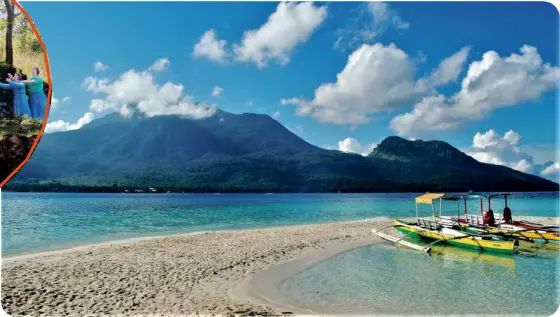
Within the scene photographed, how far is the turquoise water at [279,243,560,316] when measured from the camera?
9953 mm

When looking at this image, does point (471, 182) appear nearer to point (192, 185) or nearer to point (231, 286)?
point (192, 185)

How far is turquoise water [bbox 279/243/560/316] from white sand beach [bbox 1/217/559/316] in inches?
46.8

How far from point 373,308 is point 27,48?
9.95m

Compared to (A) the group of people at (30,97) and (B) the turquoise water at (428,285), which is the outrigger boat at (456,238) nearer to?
(B) the turquoise water at (428,285)

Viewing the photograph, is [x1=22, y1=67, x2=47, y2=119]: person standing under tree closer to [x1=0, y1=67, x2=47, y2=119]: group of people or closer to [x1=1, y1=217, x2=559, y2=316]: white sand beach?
[x1=0, y1=67, x2=47, y2=119]: group of people

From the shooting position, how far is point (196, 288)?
35.6 feet

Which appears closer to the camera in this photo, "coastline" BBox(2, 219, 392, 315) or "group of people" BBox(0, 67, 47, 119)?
"group of people" BBox(0, 67, 47, 119)

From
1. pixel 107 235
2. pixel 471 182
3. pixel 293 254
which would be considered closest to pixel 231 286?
pixel 293 254

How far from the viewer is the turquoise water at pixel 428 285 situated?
32.7ft

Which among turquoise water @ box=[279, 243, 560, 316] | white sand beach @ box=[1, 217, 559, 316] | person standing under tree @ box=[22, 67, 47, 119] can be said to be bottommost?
turquoise water @ box=[279, 243, 560, 316]

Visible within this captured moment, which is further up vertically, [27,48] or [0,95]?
[27,48]

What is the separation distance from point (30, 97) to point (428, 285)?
492 inches

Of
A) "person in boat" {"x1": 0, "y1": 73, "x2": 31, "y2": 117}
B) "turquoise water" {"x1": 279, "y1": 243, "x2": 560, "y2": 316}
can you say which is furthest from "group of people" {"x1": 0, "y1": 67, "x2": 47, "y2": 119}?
"turquoise water" {"x1": 279, "y1": 243, "x2": 560, "y2": 316}

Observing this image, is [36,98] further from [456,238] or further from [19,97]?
[456,238]
